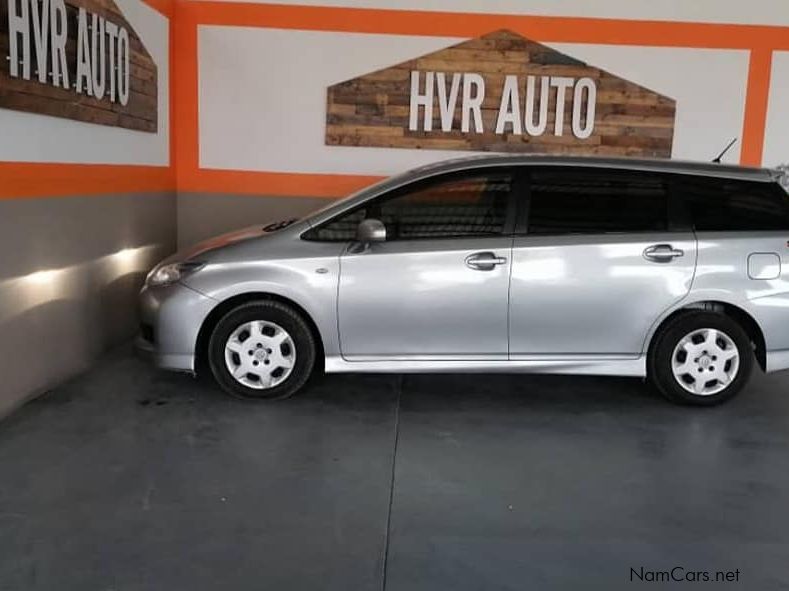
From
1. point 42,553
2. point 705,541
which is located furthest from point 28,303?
point 705,541

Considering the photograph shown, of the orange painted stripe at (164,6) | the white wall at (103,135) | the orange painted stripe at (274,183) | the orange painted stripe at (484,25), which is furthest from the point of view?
the orange painted stripe at (274,183)

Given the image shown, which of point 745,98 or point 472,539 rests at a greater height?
point 745,98

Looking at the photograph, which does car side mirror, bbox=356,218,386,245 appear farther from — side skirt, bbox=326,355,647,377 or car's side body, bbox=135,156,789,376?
side skirt, bbox=326,355,647,377

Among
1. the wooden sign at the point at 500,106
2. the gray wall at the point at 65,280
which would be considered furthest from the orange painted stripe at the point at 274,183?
the gray wall at the point at 65,280

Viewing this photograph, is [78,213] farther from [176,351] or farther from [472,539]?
[472,539]

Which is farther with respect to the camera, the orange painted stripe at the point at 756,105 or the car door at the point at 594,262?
the orange painted stripe at the point at 756,105

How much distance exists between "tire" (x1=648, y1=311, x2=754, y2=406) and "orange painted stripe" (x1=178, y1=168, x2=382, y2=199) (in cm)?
339

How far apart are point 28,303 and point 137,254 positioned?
1793 mm

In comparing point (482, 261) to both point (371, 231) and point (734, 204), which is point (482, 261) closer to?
point (371, 231)

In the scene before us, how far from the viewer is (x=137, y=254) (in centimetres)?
679

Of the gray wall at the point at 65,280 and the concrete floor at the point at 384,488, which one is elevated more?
the gray wall at the point at 65,280

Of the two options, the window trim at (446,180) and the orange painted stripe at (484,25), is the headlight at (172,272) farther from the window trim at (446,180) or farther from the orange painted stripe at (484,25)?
the orange painted stripe at (484,25)

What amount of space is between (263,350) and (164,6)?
3.66m

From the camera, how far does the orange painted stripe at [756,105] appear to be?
7535 mm
